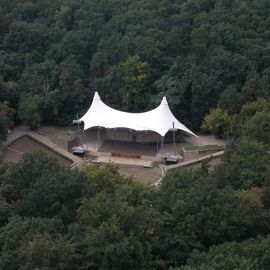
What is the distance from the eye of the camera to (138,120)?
3725 centimetres

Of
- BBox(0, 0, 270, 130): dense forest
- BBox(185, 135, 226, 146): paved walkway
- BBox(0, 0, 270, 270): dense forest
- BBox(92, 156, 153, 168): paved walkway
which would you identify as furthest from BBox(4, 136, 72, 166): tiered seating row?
BBox(185, 135, 226, 146): paved walkway

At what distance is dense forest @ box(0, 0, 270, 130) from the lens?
39656 millimetres

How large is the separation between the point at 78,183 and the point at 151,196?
114 inches

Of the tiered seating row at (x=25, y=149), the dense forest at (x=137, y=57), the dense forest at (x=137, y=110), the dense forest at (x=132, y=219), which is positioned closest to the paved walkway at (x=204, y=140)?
the dense forest at (x=137, y=110)

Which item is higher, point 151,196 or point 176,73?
point 176,73

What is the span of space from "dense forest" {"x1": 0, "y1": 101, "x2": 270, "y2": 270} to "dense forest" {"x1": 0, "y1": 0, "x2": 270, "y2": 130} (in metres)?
11.9

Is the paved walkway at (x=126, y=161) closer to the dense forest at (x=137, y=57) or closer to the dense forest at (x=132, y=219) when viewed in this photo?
the dense forest at (x=137, y=57)

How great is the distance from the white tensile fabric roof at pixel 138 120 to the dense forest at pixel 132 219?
28.2ft

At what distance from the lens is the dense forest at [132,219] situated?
67.2 ft

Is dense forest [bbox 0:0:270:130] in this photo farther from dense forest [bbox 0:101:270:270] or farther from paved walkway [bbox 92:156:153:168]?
dense forest [bbox 0:101:270:270]

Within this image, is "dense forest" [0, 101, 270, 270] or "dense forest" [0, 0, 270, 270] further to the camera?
"dense forest" [0, 0, 270, 270]

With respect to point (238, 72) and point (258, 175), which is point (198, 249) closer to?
point (258, 175)

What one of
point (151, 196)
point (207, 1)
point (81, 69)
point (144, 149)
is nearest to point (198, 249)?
point (151, 196)

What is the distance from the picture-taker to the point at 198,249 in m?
22.8
